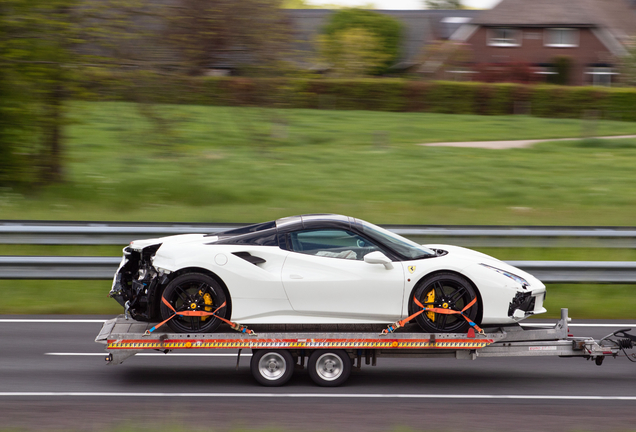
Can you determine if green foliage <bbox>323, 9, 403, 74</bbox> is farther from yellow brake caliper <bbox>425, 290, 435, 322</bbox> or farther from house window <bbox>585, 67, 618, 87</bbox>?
yellow brake caliper <bbox>425, 290, 435, 322</bbox>

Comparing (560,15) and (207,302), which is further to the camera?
(560,15)

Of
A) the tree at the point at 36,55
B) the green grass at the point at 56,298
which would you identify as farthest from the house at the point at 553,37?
the green grass at the point at 56,298

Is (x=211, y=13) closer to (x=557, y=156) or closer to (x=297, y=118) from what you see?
(x=557, y=156)

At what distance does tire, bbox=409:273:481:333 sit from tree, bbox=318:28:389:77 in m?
35.0

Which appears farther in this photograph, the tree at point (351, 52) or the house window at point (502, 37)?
the house window at point (502, 37)

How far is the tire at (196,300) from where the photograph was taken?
23.0ft

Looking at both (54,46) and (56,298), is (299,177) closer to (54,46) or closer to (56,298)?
(54,46)

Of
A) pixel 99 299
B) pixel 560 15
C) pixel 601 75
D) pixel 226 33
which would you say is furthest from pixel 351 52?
pixel 99 299

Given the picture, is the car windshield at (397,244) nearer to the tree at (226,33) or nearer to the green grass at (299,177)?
the green grass at (299,177)

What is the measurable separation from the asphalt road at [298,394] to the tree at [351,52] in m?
34.5

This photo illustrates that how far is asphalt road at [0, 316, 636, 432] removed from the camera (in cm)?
613

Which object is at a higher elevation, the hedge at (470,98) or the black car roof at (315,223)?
the hedge at (470,98)

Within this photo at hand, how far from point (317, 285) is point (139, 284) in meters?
1.78

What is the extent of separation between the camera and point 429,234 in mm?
10938
